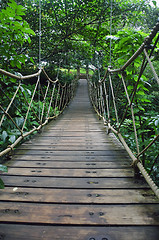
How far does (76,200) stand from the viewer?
922 millimetres

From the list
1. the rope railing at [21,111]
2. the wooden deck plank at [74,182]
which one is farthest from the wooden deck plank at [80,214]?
the rope railing at [21,111]

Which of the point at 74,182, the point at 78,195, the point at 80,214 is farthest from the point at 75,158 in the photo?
the point at 80,214

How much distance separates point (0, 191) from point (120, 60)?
4.58ft

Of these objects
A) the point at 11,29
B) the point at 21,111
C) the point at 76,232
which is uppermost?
the point at 11,29

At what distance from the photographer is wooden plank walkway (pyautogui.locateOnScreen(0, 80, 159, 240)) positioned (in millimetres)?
725

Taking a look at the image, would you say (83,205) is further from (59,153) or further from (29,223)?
(59,153)

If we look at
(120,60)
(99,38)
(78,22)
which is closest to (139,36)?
(120,60)

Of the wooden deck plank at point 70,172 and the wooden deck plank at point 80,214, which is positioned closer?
the wooden deck plank at point 80,214

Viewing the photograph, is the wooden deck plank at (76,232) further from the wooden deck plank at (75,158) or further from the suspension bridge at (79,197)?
the wooden deck plank at (75,158)

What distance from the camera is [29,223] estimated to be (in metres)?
0.77

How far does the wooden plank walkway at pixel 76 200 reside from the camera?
72cm

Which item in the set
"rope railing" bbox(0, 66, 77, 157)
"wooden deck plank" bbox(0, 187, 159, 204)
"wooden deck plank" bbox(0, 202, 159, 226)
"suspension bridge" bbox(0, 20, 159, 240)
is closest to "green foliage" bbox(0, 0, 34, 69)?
"rope railing" bbox(0, 66, 77, 157)

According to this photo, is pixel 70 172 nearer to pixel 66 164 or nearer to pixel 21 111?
pixel 66 164

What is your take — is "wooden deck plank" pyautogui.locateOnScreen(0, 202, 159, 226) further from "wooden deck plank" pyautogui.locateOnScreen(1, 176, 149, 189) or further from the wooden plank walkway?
"wooden deck plank" pyautogui.locateOnScreen(1, 176, 149, 189)
